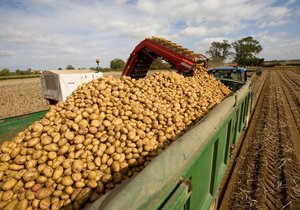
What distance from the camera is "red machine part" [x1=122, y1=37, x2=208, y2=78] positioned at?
5890 millimetres

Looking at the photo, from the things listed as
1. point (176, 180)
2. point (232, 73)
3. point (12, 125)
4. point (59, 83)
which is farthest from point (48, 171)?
point (232, 73)

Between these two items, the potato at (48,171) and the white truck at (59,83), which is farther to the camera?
the white truck at (59,83)

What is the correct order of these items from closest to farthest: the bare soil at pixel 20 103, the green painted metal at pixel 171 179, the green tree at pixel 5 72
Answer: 1. the green painted metal at pixel 171 179
2. the bare soil at pixel 20 103
3. the green tree at pixel 5 72

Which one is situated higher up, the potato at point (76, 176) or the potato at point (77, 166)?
the potato at point (77, 166)

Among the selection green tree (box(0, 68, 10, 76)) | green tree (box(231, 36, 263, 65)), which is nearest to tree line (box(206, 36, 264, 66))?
green tree (box(231, 36, 263, 65))

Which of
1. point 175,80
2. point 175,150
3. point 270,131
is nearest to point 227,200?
point 175,80

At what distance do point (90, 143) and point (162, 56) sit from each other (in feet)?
15.1

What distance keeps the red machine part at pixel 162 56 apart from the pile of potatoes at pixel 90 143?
264cm

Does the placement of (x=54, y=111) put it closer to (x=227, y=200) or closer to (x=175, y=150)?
(x=175, y=150)

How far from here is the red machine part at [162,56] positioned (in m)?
5.89

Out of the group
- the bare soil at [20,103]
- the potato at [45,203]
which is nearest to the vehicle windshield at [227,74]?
the potato at [45,203]

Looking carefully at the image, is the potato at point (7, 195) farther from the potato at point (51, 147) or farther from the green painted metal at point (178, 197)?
the green painted metal at point (178, 197)

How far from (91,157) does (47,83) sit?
4692 millimetres

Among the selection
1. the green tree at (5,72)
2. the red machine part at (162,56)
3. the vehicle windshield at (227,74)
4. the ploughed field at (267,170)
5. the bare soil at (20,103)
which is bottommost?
the bare soil at (20,103)
